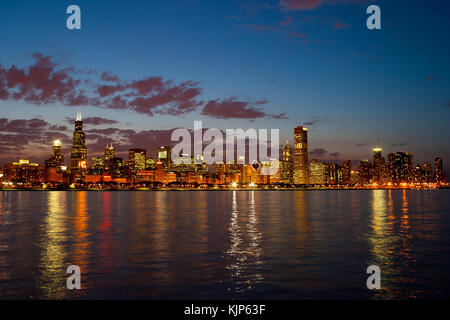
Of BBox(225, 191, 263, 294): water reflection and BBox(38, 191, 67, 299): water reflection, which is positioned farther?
BBox(225, 191, 263, 294): water reflection

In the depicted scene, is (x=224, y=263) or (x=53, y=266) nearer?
(x=53, y=266)

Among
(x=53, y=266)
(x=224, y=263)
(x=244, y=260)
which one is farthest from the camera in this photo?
(x=244, y=260)

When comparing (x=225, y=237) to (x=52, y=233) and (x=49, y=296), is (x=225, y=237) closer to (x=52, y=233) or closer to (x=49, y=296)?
(x=52, y=233)

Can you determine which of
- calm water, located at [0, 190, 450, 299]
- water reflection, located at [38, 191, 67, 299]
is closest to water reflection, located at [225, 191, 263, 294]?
calm water, located at [0, 190, 450, 299]

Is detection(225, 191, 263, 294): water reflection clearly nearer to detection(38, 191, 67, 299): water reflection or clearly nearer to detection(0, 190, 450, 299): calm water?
detection(0, 190, 450, 299): calm water

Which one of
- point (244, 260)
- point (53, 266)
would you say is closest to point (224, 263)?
point (244, 260)

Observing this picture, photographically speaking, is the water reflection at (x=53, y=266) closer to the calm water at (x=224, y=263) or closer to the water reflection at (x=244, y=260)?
the calm water at (x=224, y=263)

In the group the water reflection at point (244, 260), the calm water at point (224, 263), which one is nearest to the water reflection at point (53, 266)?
the calm water at point (224, 263)

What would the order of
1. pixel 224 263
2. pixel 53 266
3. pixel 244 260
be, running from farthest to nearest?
pixel 244 260
pixel 224 263
pixel 53 266

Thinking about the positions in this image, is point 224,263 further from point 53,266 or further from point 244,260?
point 53,266

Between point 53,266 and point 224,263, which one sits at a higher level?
point 53,266
